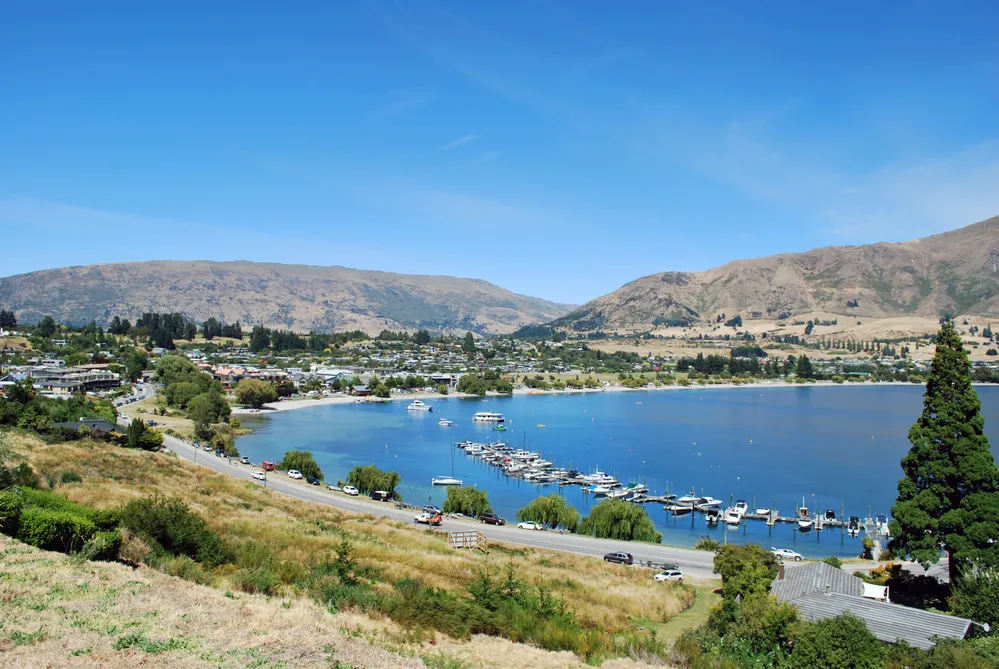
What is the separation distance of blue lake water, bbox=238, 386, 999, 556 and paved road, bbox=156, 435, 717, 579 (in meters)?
7.65

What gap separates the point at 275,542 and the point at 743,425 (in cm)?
7014

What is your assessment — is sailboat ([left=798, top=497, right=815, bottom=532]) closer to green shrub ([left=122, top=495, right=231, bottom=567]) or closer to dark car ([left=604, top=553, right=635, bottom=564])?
dark car ([left=604, top=553, right=635, bottom=564])

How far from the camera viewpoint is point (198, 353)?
12062 cm

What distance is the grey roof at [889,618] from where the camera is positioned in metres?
12.3

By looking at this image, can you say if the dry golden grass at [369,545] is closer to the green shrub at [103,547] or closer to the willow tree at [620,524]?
the green shrub at [103,547]

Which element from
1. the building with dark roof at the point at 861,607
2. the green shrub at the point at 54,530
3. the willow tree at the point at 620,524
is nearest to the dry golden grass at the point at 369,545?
the green shrub at the point at 54,530

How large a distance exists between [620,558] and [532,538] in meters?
4.58

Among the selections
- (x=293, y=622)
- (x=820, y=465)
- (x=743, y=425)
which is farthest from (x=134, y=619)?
(x=743, y=425)

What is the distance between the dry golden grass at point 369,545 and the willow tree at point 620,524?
8.31 m

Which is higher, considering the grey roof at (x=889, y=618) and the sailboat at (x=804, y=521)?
the grey roof at (x=889, y=618)

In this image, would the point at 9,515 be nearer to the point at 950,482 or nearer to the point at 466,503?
the point at 950,482

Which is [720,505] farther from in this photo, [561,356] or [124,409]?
[561,356]

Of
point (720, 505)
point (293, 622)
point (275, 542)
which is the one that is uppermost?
point (293, 622)

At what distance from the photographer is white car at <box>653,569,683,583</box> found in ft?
68.5
